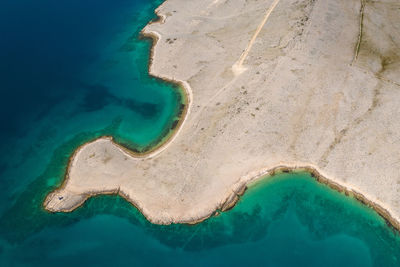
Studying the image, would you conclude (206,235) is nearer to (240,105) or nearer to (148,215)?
(148,215)

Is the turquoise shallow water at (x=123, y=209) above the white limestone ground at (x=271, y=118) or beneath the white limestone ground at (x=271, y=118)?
beneath

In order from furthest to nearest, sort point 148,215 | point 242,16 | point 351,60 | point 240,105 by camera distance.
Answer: point 242,16
point 351,60
point 240,105
point 148,215

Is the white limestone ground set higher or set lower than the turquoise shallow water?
higher

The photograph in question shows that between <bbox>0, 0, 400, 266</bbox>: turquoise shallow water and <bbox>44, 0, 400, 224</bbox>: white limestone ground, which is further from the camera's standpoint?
<bbox>44, 0, 400, 224</bbox>: white limestone ground

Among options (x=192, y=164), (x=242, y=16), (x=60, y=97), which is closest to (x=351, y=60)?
(x=242, y=16)

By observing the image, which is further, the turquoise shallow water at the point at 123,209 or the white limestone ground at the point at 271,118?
the white limestone ground at the point at 271,118
